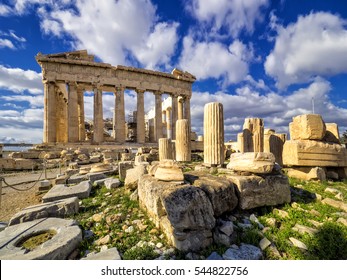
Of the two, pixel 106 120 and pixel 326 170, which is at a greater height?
pixel 106 120

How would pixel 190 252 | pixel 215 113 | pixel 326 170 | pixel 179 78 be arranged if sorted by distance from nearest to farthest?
1. pixel 190 252
2. pixel 326 170
3. pixel 215 113
4. pixel 179 78

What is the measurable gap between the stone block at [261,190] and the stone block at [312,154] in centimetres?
238

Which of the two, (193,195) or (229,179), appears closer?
(193,195)

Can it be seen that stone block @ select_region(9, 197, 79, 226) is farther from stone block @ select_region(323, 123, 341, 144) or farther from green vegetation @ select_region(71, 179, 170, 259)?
stone block @ select_region(323, 123, 341, 144)

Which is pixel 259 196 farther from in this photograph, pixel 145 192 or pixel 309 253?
pixel 145 192

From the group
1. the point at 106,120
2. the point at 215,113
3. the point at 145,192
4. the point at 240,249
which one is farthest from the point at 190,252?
the point at 106,120

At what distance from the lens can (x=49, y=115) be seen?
20344 mm

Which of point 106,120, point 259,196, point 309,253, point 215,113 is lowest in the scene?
point 309,253

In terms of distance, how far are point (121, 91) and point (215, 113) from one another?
18.7 meters

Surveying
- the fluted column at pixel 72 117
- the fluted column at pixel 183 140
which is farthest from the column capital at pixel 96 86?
the fluted column at pixel 183 140

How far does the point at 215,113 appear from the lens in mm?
7695

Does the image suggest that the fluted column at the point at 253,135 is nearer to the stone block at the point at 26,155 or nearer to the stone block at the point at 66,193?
the stone block at the point at 66,193

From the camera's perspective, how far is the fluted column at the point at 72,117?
20844mm

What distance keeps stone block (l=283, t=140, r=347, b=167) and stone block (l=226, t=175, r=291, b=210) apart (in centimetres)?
238
